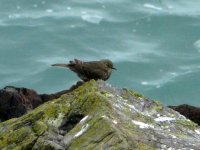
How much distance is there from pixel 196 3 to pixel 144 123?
34.0 metres

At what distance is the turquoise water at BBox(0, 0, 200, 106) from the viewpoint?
3375cm

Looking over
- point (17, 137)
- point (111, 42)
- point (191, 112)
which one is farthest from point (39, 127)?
point (111, 42)

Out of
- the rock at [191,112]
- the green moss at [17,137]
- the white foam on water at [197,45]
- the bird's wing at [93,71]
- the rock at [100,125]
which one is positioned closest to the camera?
the rock at [100,125]

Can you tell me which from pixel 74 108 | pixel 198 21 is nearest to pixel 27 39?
pixel 198 21

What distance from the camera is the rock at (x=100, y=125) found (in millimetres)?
8711

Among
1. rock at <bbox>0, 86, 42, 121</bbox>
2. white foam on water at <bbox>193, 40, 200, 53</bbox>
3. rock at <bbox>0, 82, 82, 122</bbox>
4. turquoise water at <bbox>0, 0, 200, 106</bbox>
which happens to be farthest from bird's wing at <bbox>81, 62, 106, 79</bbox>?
white foam on water at <bbox>193, 40, 200, 53</bbox>

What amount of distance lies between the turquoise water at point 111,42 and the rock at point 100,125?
837 inches

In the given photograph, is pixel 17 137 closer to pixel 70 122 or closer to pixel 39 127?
pixel 39 127

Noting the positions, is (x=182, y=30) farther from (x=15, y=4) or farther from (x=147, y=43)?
(x=15, y=4)

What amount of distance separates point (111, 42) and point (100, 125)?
95.0ft

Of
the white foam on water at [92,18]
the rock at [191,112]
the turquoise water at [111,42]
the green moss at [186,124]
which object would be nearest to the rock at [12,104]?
the rock at [191,112]

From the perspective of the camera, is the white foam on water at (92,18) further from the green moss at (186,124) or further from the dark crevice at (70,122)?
the dark crevice at (70,122)

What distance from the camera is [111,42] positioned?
3775 cm

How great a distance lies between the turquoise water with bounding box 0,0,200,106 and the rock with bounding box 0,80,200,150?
21262 mm
